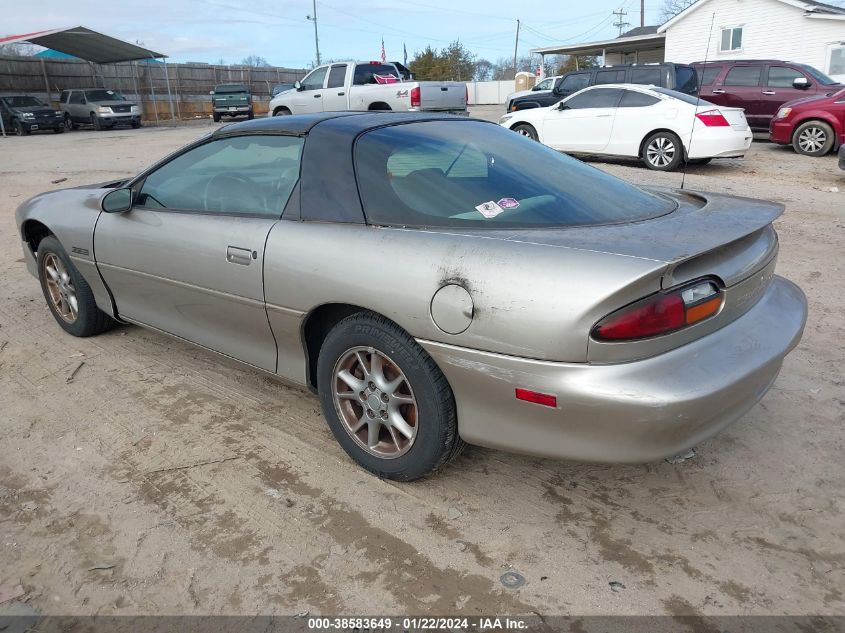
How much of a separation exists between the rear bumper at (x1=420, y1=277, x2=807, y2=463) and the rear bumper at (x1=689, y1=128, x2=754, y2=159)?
8.48 meters

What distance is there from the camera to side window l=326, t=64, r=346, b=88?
1614 centimetres

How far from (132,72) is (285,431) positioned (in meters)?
36.0

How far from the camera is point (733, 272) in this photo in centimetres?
235

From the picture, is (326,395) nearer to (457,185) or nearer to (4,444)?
(457,185)

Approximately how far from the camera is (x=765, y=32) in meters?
24.3

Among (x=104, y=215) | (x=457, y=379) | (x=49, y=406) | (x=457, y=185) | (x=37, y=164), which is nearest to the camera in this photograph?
(x=457, y=379)

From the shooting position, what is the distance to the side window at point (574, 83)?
14805 millimetres

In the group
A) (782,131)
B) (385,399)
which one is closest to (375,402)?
(385,399)

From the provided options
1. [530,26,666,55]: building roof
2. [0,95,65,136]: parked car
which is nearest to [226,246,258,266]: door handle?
[0,95,65,136]: parked car

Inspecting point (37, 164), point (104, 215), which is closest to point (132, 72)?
point (37, 164)

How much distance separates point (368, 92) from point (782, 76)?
9.16 metres

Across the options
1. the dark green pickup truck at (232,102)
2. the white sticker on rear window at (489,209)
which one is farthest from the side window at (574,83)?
the dark green pickup truck at (232,102)

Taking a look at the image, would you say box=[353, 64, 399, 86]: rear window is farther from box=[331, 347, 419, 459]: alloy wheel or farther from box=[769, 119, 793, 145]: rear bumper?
box=[331, 347, 419, 459]: alloy wheel

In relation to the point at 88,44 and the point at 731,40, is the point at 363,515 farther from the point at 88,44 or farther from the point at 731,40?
the point at 88,44
